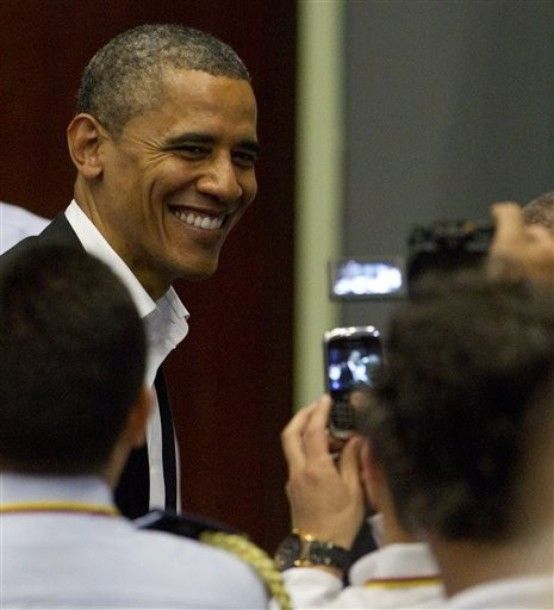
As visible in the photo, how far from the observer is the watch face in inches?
80.3

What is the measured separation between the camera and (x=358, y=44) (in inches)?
159

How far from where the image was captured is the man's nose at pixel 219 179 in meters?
3.01

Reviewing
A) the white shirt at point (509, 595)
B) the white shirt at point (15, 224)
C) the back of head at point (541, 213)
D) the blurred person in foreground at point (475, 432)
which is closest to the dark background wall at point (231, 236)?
the white shirt at point (15, 224)

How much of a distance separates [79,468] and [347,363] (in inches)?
16.0

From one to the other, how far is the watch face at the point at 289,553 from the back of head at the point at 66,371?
0.30 metres

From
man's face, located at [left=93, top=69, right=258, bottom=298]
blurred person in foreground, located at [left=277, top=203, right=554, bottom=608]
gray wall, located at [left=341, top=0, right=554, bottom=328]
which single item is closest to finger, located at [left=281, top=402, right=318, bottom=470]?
blurred person in foreground, located at [left=277, top=203, right=554, bottom=608]

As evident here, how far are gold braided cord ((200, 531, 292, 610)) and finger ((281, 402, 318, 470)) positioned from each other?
0.16m

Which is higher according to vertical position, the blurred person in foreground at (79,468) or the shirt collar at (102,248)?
the shirt collar at (102,248)

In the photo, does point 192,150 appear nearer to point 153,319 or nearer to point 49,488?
point 153,319

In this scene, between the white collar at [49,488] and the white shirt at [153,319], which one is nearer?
the white collar at [49,488]

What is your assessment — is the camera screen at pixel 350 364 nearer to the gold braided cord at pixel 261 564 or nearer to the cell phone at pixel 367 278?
the cell phone at pixel 367 278

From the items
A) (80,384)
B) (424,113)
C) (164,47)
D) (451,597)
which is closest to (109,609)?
(80,384)

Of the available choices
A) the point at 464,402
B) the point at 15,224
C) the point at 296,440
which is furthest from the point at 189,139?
the point at 464,402

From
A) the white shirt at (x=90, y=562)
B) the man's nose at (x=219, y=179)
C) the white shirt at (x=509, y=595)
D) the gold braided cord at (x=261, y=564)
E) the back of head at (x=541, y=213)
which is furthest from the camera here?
A: the man's nose at (x=219, y=179)
